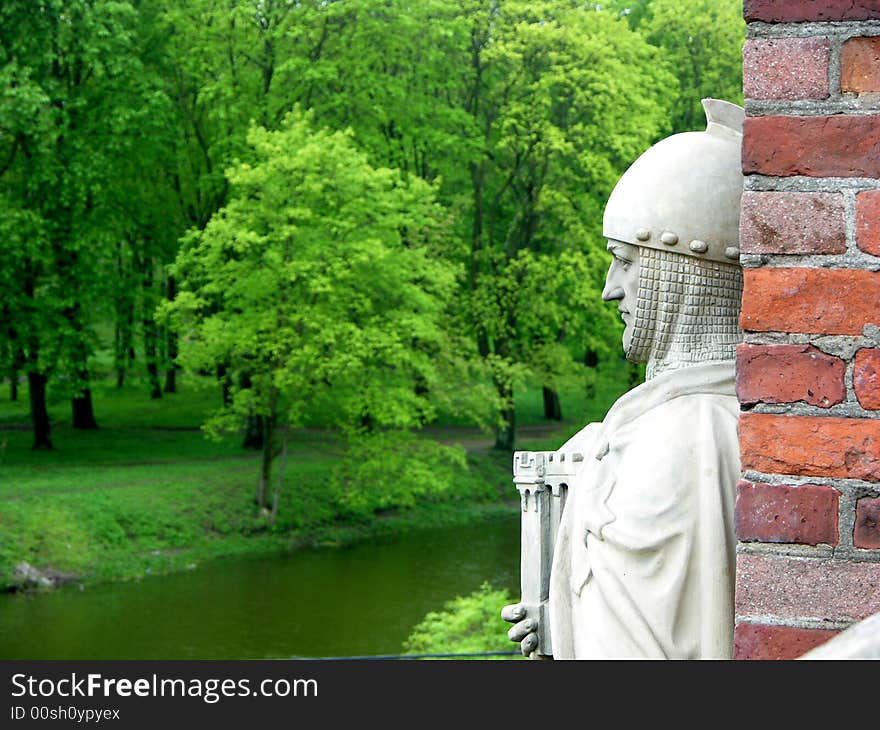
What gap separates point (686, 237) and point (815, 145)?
2.21ft

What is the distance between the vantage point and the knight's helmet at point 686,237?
2988 mm

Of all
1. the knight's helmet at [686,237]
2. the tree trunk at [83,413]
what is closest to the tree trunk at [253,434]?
the tree trunk at [83,413]

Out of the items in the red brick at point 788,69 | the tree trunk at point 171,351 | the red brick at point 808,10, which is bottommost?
the tree trunk at point 171,351

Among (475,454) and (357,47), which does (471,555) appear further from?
(357,47)

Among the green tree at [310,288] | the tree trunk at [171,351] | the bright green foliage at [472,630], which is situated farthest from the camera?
the tree trunk at [171,351]

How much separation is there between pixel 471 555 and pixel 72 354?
389 inches

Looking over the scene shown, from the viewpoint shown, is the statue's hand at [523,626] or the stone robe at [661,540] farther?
the statue's hand at [523,626]

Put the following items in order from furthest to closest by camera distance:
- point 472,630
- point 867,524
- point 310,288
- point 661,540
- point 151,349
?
point 151,349 → point 310,288 → point 472,630 → point 661,540 → point 867,524

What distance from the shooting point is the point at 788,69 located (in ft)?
7.85

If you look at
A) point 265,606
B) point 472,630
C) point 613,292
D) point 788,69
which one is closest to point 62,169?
point 265,606

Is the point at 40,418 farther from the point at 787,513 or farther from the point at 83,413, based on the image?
the point at 787,513

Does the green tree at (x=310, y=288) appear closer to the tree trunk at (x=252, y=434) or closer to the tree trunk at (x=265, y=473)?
the tree trunk at (x=265, y=473)

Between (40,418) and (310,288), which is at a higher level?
(310,288)

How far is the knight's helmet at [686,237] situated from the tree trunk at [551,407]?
35.9 metres
